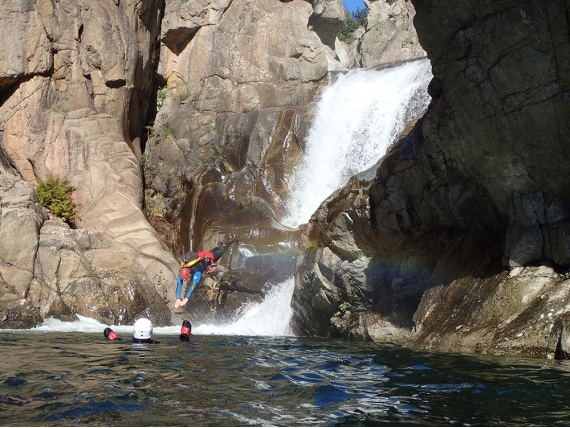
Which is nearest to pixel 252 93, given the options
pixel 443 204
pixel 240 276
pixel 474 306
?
pixel 240 276

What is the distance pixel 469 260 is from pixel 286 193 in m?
12.1

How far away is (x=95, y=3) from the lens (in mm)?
22828

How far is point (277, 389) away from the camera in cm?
681

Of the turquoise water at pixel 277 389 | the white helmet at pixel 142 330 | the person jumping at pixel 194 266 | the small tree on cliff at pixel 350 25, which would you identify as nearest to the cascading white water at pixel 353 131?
the person jumping at pixel 194 266

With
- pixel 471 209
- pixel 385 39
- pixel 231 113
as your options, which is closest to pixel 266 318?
pixel 471 209

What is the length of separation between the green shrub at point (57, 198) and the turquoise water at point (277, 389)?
412 inches

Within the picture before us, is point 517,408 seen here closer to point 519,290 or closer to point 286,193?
point 519,290

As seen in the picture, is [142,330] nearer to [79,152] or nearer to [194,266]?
[194,266]

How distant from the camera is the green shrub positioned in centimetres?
2025

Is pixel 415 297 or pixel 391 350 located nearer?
pixel 391 350

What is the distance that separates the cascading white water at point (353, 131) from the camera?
22.2 meters

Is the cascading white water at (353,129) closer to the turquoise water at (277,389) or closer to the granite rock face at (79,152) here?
the granite rock face at (79,152)

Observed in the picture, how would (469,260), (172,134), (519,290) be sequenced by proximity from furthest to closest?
(172,134) < (469,260) < (519,290)

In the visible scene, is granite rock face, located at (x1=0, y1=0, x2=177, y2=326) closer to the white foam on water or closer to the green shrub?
the green shrub
